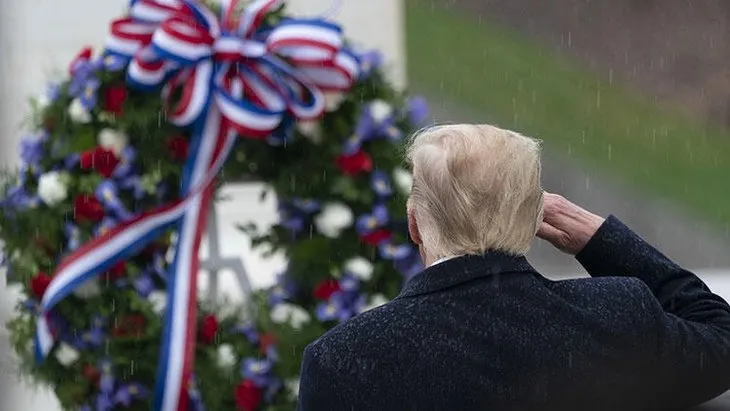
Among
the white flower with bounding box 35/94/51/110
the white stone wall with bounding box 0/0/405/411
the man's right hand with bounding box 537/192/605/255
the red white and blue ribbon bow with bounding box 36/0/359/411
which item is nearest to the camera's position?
the man's right hand with bounding box 537/192/605/255

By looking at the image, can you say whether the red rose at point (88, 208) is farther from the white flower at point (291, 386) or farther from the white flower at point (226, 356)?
the white flower at point (291, 386)

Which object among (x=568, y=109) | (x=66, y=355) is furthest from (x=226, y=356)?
(x=568, y=109)

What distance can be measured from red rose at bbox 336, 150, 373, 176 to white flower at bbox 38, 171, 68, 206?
66cm

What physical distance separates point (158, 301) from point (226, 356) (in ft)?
0.69

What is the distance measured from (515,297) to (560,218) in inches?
8.1

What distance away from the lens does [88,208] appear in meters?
2.83

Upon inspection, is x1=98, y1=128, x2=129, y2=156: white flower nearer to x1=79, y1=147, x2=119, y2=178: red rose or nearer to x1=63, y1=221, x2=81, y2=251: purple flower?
x1=79, y1=147, x2=119, y2=178: red rose

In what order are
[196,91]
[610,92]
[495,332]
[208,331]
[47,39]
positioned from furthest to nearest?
[610,92] < [47,39] < [208,331] < [196,91] < [495,332]

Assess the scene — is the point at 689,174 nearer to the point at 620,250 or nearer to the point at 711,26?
the point at 711,26

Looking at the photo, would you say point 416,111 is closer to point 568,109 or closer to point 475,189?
point 475,189

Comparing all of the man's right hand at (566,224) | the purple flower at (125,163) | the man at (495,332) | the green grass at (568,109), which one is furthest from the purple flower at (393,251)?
the green grass at (568,109)

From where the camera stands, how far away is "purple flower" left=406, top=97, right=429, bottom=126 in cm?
293

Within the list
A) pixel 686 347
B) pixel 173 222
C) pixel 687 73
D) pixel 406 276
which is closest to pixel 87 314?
pixel 173 222

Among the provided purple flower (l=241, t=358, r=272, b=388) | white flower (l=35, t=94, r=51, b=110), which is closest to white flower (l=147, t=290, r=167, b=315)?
purple flower (l=241, t=358, r=272, b=388)
